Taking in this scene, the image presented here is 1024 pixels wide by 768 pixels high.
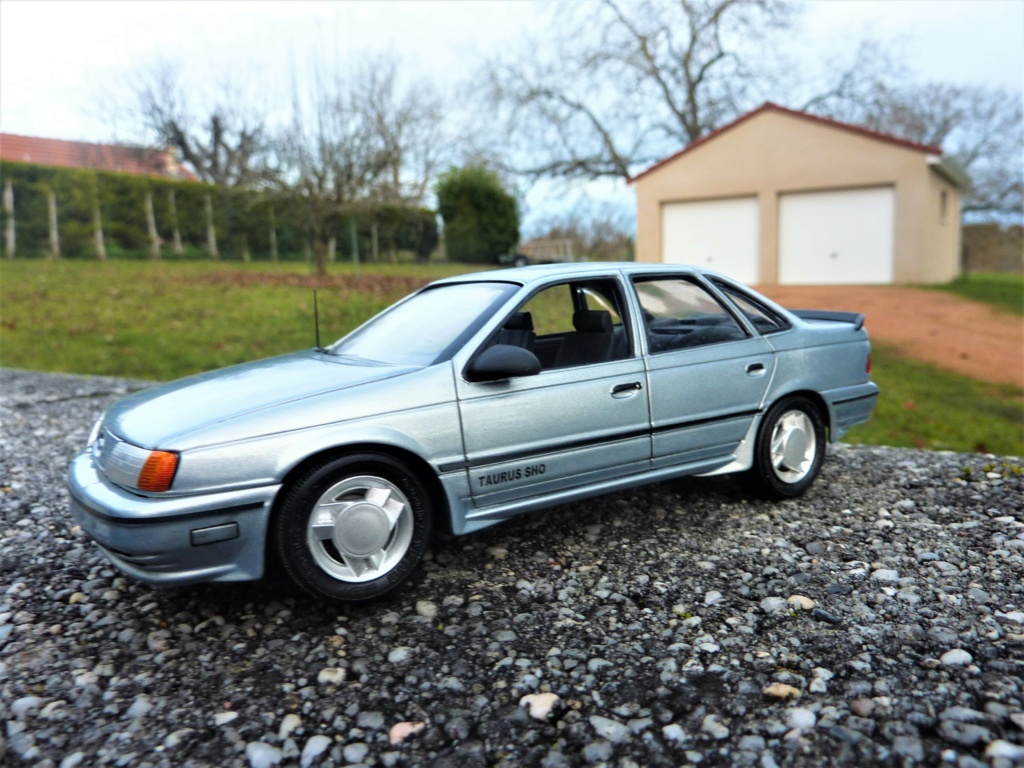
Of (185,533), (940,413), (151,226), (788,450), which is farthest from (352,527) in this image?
(151,226)

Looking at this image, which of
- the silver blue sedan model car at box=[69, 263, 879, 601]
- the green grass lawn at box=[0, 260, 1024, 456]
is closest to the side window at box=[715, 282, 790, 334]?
the silver blue sedan model car at box=[69, 263, 879, 601]

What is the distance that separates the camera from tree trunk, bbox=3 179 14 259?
19734mm

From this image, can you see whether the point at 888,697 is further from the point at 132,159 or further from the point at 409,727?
the point at 132,159

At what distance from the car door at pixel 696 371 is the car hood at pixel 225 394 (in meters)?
1.43

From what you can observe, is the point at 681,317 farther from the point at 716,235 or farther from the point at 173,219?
the point at 173,219

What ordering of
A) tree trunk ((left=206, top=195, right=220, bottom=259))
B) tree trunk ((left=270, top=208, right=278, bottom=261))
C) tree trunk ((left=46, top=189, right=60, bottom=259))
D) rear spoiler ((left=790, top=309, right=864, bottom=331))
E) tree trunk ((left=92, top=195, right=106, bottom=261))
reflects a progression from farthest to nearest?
1. tree trunk ((left=270, top=208, right=278, bottom=261))
2. tree trunk ((left=206, top=195, right=220, bottom=259))
3. tree trunk ((left=92, top=195, right=106, bottom=261))
4. tree trunk ((left=46, top=189, right=60, bottom=259))
5. rear spoiler ((left=790, top=309, right=864, bottom=331))

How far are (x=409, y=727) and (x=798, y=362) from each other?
10.7 ft

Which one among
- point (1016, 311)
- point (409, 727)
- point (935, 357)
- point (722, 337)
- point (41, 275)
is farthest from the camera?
point (41, 275)

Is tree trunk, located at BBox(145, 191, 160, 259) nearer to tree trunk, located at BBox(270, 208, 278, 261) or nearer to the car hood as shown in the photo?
tree trunk, located at BBox(270, 208, 278, 261)

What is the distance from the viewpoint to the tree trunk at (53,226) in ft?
66.9

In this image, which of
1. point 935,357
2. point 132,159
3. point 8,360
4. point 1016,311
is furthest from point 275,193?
point 1016,311

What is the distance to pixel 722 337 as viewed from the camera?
15.2 feet

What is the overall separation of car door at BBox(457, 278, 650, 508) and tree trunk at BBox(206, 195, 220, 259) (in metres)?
22.9

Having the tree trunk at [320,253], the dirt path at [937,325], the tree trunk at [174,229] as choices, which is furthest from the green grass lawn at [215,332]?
the tree trunk at [174,229]
